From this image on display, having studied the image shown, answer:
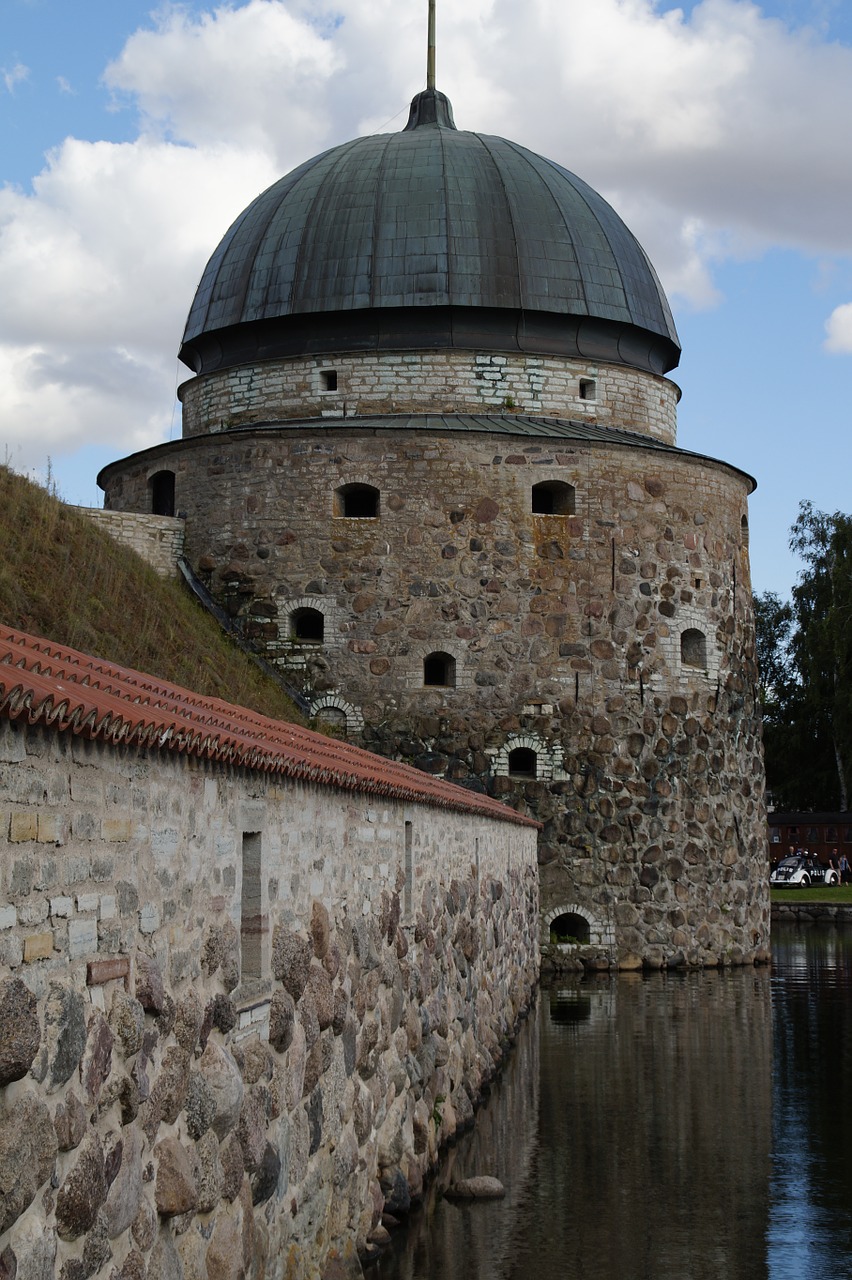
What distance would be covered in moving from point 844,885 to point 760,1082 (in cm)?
3060

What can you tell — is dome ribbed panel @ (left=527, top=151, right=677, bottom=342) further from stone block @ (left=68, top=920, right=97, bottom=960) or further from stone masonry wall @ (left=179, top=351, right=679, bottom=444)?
stone block @ (left=68, top=920, right=97, bottom=960)

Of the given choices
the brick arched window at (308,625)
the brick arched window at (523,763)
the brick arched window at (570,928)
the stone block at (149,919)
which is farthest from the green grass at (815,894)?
the stone block at (149,919)

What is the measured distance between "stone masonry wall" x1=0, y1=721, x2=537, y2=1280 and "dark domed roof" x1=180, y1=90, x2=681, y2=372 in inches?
596

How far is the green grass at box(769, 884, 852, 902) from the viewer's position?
3606 centimetres

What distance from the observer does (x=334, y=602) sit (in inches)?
816

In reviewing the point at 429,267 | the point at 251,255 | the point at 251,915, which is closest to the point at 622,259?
the point at 429,267

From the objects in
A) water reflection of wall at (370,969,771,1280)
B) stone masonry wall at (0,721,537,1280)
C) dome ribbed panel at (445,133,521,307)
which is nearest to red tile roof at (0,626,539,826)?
stone masonry wall at (0,721,537,1280)

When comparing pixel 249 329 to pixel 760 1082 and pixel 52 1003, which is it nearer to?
pixel 760 1082

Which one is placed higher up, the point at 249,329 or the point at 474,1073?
the point at 249,329

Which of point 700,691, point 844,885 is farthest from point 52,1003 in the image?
point 844,885

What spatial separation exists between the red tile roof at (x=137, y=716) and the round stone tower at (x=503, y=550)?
1227 centimetres

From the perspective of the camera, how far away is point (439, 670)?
69.3ft

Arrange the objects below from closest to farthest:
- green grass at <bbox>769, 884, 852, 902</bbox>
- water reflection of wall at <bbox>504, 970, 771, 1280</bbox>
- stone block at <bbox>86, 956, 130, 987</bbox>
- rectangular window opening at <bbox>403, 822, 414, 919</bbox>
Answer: stone block at <bbox>86, 956, 130, 987</bbox> < water reflection of wall at <bbox>504, 970, 771, 1280</bbox> < rectangular window opening at <bbox>403, 822, 414, 919</bbox> < green grass at <bbox>769, 884, 852, 902</bbox>

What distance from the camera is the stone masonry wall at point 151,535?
21000mm
